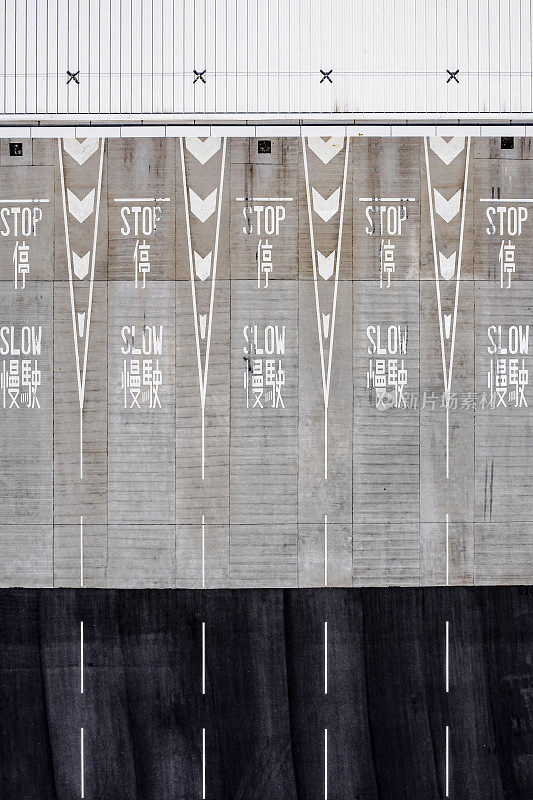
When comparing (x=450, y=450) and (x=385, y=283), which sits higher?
(x=385, y=283)

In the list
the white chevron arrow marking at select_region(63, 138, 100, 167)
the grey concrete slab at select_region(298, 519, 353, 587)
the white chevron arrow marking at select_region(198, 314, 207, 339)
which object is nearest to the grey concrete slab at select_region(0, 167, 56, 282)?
the white chevron arrow marking at select_region(63, 138, 100, 167)

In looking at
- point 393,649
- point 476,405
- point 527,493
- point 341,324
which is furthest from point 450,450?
point 393,649

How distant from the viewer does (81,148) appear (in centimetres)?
1523

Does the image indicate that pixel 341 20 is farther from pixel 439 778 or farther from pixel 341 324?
pixel 439 778

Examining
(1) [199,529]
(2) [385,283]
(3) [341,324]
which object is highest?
(2) [385,283]

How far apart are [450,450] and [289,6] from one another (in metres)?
12.5

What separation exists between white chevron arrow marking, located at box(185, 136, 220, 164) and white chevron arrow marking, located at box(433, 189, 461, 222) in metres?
5.98

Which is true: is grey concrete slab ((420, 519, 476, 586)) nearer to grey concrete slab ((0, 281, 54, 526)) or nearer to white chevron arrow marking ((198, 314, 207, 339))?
white chevron arrow marking ((198, 314, 207, 339))

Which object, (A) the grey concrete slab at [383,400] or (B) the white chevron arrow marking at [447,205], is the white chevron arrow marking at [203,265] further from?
(B) the white chevron arrow marking at [447,205]

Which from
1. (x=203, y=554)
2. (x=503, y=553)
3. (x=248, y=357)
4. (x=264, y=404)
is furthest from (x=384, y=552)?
Answer: (x=248, y=357)

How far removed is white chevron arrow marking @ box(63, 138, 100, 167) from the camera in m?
15.2

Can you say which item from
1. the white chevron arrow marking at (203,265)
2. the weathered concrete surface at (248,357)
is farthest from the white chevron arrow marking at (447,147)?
the white chevron arrow marking at (203,265)

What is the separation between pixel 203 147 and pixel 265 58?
9.33 ft

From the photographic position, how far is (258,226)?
1524cm
